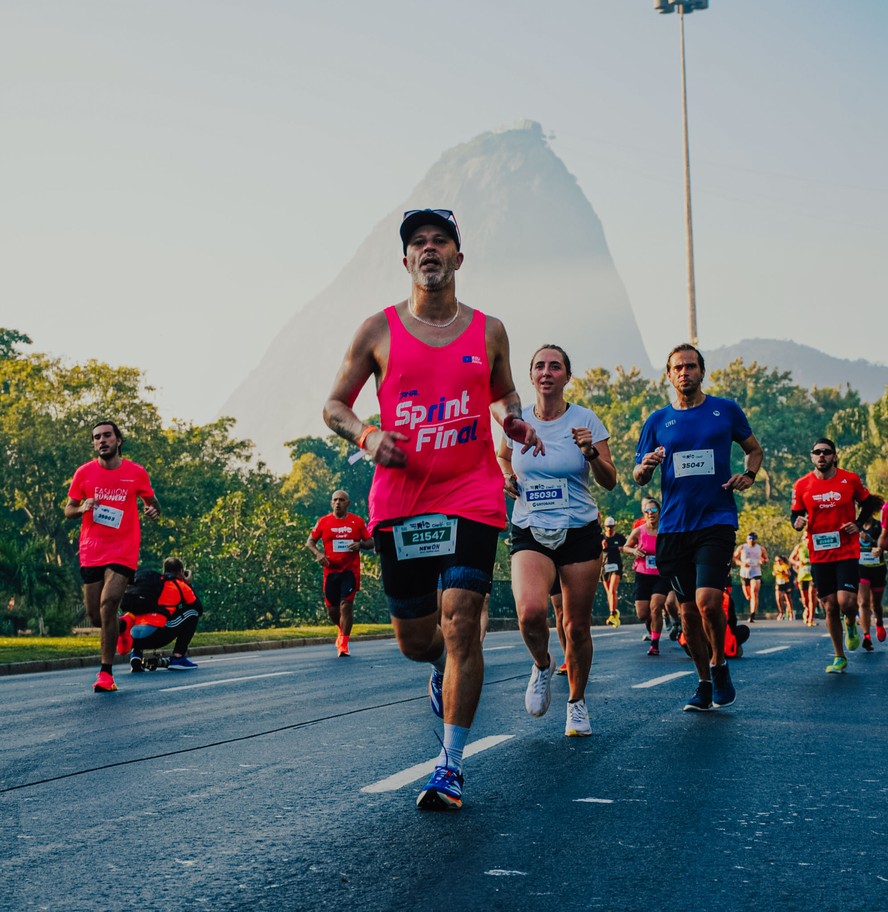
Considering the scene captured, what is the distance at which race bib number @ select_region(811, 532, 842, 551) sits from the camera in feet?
43.4

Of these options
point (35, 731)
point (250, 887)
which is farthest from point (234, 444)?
point (250, 887)

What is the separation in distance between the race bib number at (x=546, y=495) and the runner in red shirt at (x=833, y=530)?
5.37 m

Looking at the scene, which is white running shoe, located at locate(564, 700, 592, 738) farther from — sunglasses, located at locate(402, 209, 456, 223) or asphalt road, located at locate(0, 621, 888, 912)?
sunglasses, located at locate(402, 209, 456, 223)

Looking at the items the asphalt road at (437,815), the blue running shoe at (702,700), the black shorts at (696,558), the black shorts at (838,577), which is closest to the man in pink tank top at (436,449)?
the asphalt road at (437,815)

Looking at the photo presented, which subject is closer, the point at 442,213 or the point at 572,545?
the point at 442,213

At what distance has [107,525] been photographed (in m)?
11.6

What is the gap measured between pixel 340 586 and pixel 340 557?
0.38 m

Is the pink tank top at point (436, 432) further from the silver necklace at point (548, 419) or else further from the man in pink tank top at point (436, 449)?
the silver necklace at point (548, 419)

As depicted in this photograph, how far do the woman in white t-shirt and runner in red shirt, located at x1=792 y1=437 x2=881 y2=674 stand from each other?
532cm

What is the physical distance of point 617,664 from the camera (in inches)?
570

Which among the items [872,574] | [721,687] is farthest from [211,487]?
[721,687]

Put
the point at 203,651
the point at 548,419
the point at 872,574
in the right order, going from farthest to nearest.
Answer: the point at 203,651 < the point at 872,574 < the point at 548,419

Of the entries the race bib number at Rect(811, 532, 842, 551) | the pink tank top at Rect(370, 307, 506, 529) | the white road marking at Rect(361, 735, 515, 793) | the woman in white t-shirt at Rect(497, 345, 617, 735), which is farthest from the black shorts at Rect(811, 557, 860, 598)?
the pink tank top at Rect(370, 307, 506, 529)

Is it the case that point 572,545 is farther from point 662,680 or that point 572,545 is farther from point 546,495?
point 662,680
